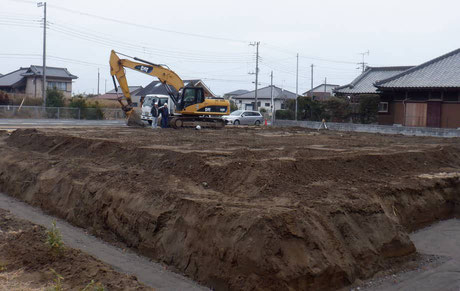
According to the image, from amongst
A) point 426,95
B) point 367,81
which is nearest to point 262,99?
point 367,81

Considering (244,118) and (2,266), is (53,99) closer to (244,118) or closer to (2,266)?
(244,118)

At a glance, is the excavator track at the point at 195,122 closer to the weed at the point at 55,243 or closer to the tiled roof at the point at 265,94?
the weed at the point at 55,243

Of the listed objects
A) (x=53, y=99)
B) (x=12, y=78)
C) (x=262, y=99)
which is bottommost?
(x=53, y=99)

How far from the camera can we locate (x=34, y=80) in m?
53.4

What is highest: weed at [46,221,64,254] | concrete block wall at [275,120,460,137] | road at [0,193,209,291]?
concrete block wall at [275,120,460,137]

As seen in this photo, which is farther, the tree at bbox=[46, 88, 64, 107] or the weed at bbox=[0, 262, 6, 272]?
the tree at bbox=[46, 88, 64, 107]

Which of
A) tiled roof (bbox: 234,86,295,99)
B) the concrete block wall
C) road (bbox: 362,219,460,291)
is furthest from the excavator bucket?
tiled roof (bbox: 234,86,295,99)

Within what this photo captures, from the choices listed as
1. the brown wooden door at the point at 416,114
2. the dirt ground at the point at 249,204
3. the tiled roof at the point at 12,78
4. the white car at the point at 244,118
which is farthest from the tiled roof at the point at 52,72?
the dirt ground at the point at 249,204

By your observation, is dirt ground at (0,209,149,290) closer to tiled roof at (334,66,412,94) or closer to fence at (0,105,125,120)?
fence at (0,105,125,120)

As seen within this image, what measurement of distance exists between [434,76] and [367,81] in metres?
9.63

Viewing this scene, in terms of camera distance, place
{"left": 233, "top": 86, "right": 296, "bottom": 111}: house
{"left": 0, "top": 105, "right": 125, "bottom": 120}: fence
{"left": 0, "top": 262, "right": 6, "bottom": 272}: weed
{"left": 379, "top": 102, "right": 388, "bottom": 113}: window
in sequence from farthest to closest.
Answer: {"left": 233, "top": 86, "right": 296, "bottom": 111}: house
{"left": 0, "top": 105, "right": 125, "bottom": 120}: fence
{"left": 379, "top": 102, "right": 388, "bottom": 113}: window
{"left": 0, "top": 262, "right": 6, "bottom": 272}: weed

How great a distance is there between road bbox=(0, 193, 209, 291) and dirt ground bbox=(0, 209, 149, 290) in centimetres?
91

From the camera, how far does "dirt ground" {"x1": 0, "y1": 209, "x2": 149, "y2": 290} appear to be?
618 centimetres

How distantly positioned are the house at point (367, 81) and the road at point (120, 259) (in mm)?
31494
